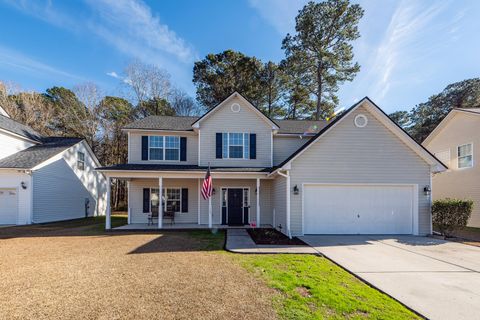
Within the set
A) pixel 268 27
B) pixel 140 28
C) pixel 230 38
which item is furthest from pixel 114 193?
pixel 268 27

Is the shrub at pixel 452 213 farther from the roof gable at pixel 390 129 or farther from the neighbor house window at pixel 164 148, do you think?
the neighbor house window at pixel 164 148

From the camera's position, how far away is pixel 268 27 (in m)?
→ 16.1

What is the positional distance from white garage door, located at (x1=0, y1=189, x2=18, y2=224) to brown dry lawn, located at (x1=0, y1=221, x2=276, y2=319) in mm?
7280

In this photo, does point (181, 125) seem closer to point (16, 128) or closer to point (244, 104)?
point (244, 104)

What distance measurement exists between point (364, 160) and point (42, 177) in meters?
17.9

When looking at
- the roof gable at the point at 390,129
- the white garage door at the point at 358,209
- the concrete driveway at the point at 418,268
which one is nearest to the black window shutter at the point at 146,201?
the roof gable at the point at 390,129

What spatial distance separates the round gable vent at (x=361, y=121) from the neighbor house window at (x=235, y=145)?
554 centimetres

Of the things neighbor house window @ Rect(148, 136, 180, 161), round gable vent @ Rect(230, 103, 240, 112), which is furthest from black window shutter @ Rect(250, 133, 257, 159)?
neighbor house window @ Rect(148, 136, 180, 161)

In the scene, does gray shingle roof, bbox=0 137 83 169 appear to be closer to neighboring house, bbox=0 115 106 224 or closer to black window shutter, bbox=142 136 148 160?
neighboring house, bbox=0 115 106 224

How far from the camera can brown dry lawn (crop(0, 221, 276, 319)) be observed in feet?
12.3

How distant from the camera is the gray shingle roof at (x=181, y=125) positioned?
1376 cm

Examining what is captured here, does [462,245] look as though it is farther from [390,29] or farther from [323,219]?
[390,29]

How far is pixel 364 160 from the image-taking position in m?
10.5

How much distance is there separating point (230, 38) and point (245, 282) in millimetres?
24157
